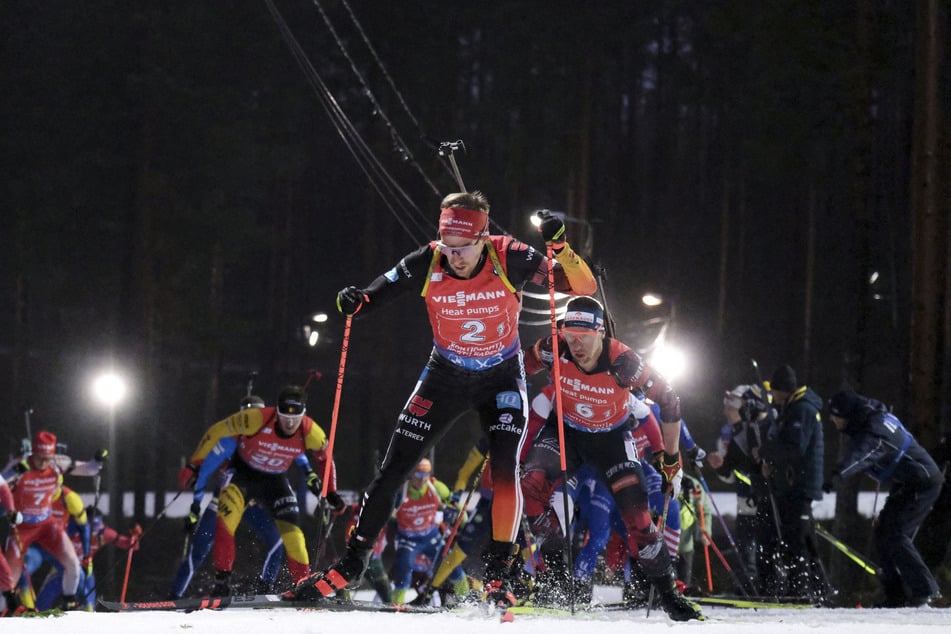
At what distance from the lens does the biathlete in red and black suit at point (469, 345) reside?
6590mm

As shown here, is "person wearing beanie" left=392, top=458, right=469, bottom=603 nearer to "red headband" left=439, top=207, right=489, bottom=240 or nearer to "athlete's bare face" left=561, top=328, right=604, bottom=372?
"athlete's bare face" left=561, top=328, right=604, bottom=372

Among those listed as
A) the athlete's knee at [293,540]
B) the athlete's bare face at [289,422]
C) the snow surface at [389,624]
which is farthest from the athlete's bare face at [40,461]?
the snow surface at [389,624]

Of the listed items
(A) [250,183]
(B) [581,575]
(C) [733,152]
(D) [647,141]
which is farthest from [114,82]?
(D) [647,141]

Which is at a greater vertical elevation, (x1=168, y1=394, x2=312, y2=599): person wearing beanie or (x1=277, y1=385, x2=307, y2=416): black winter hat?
(x1=277, y1=385, x2=307, y2=416): black winter hat

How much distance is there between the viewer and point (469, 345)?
263 inches

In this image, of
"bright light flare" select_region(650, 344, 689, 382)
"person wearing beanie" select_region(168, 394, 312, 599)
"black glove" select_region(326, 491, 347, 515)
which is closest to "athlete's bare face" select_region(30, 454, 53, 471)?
"person wearing beanie" select_region(168, 394, 312, 599)

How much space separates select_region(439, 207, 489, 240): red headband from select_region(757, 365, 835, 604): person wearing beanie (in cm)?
498

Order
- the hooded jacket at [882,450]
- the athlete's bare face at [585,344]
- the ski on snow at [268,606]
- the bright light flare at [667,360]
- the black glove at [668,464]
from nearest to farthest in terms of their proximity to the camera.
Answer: the ski on snow at [268,606], the athlete's bare face at [585,344], the black glove at [668,464], the hooded jacket at [882,450], the bright light flare at [667,360]

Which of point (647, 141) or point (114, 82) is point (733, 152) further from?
point (114, 82)

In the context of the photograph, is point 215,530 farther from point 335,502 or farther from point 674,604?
point 674,604

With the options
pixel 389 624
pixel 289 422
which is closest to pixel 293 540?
pixel 289 422

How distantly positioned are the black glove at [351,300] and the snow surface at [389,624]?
1.88 metres

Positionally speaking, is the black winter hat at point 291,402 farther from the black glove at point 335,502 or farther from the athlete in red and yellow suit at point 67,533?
the athlete in red and yellow suit at point 67,533

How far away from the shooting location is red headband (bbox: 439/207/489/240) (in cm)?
649
